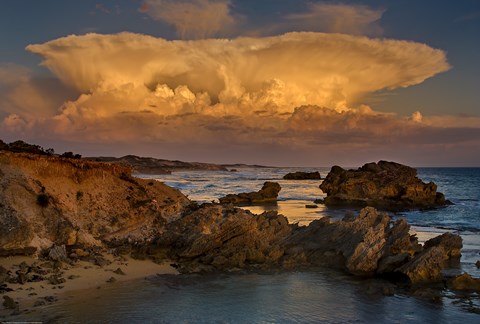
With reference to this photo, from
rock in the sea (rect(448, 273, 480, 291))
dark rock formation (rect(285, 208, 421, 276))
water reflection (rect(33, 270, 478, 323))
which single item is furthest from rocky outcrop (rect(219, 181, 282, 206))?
rock in the sea (rect(448, 273, 480, 291))

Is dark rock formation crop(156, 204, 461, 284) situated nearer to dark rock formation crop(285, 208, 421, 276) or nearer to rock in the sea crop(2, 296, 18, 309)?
dark rock formation crop(285, 208, 421, 276)

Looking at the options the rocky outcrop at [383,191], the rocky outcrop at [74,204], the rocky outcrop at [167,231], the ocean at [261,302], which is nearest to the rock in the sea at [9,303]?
the ocean at [261,302]

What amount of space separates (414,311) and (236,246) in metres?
7.82

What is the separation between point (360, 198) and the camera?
178 feet

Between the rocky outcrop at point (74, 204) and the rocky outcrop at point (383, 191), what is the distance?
116 ft

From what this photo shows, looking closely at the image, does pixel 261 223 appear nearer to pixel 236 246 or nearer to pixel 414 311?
pixel 236 246

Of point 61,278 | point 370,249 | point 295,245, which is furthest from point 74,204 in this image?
point 370,249

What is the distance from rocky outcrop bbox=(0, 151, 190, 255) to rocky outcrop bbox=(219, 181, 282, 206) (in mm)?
31617

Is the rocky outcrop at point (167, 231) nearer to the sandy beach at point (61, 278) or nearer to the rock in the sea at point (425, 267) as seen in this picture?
the rock in the sea at point (425, 267)

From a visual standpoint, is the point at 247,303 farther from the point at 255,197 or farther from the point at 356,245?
the point at 255,197

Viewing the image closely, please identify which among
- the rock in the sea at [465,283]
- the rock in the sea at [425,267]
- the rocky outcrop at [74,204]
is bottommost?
the rock in the sea at [465,283]

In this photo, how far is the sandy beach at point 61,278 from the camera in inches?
497

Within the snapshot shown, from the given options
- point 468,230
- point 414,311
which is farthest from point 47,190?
point 468,230

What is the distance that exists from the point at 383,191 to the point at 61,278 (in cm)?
→ 4473
